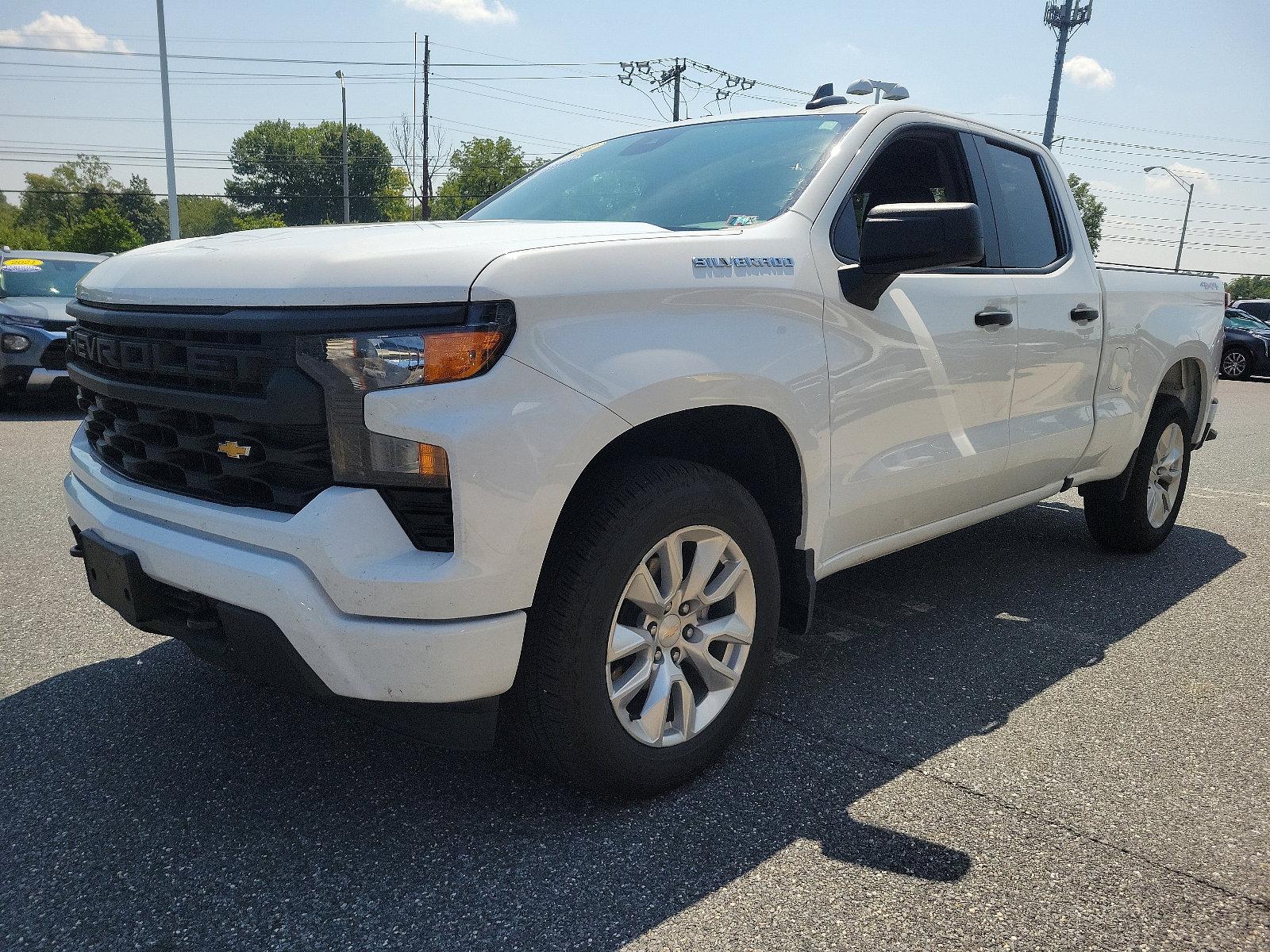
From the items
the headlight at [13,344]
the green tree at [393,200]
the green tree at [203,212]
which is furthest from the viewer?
the green tree at [203,212]

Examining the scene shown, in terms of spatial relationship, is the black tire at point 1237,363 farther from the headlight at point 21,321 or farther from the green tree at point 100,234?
the green tree at point 100,234

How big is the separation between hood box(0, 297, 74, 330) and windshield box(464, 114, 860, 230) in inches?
292

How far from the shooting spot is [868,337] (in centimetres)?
289

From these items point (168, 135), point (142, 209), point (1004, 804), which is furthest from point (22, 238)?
point (1004, 804)

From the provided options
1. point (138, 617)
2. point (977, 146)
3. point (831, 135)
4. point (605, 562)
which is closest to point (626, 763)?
point (605, 562)

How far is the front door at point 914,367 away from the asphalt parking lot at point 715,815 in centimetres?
65

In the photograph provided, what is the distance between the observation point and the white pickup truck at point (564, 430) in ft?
6.56

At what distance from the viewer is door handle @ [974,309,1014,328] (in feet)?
10.9

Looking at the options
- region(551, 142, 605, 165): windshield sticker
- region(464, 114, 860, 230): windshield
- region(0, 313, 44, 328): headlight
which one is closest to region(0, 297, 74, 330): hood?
region(0, 313, 44, 328): headlight

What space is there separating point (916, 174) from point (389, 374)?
2.29 m

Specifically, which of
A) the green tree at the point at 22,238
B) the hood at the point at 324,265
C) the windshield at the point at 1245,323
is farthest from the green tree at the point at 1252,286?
the hood at the point at 324,265

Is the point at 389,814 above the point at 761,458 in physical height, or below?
below

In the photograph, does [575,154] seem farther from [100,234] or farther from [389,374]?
[100,234]

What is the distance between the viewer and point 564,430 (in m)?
2.09
